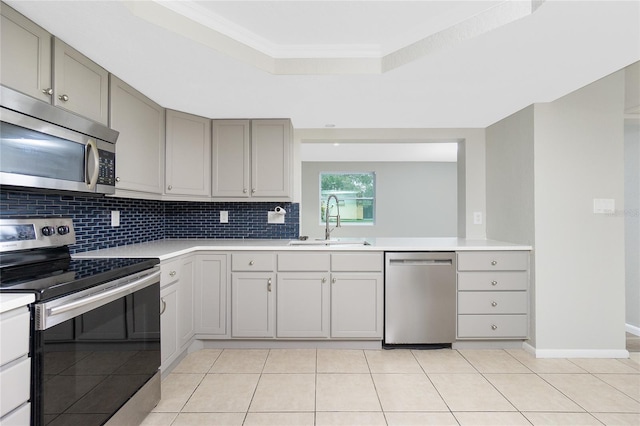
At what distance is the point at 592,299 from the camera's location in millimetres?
2633

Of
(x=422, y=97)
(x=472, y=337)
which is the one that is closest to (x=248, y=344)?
(x=472, y=337)

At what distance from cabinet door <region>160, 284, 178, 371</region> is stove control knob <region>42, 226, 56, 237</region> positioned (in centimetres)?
68

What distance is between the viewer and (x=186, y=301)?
2.60 m

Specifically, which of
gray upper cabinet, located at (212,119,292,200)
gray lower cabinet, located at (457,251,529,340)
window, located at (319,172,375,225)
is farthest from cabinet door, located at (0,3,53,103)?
window, located at (319,172,375,225)

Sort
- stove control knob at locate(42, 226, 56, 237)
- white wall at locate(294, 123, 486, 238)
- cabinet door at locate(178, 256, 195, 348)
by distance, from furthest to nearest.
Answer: white wall at locate(294, 123, 486, 238)
cabinet door at locate(178, 256, 195, 348)
stove control knob at locate(42, 226, 56, 237)

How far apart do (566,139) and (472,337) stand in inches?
69.3

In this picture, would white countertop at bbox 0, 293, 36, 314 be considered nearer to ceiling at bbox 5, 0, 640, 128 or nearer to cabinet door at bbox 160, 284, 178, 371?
cabinet door at bbox 160, 284, 178, 371

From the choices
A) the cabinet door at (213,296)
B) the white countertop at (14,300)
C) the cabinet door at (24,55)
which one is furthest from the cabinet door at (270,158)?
the white countertop at (14,300)

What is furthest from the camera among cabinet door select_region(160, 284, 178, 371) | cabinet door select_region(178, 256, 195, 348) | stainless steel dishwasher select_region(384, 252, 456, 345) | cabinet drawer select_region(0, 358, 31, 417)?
stainless steel dishwasher select_region(384, 252, 456, 345)

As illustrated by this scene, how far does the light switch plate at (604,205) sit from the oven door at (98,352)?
127 inches

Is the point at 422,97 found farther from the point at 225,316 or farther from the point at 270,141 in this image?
the point at 225,316

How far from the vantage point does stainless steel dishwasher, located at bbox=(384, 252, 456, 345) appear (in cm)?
274

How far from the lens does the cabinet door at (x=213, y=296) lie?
2770 mm

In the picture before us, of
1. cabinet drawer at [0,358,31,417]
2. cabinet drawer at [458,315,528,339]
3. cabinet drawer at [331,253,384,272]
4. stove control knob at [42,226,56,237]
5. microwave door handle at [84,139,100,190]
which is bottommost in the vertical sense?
cabinet drawer at [458,315,528,339]
